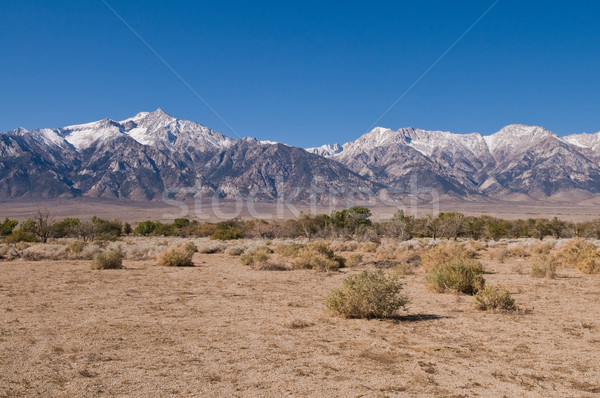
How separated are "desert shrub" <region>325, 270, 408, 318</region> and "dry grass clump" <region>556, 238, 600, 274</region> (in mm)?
12298

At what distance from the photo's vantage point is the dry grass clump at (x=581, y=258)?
1828 centimetres

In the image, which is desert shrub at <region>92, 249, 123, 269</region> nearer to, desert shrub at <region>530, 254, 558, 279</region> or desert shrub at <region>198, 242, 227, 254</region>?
desert shrub at <region>198, 242, 227, 254</region>

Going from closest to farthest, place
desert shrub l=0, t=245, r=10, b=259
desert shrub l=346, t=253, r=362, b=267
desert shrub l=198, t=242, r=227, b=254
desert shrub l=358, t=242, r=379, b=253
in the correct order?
desert shrub l=346, t=253, r=362, b=267
desert shrub l=0, t=245, r=10, b=259
desert shrub l=358, t=242, r=379, b=253
desert shrub l=198, t=242, r=227, b=254

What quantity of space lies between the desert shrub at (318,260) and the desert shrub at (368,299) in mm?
9935

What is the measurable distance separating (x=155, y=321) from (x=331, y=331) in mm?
3954

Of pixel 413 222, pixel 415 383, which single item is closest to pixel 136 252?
pixel 415 383

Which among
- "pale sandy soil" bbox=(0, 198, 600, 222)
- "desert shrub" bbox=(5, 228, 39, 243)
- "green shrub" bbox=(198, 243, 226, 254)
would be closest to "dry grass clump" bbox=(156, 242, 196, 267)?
"green shrub" bbox=(198, 243, 226, 254)

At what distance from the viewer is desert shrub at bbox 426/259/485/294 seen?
→ 1402 centimetres

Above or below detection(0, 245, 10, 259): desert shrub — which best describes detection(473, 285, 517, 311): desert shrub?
above

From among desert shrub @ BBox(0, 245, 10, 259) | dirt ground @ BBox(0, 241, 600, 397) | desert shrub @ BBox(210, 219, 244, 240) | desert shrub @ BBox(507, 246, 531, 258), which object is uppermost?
dirt ground @ BBox(0, 241, 600, 397)

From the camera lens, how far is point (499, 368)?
6.61 m

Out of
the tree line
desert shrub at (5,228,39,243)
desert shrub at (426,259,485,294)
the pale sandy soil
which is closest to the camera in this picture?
desert shrub at (426,259,485,294)

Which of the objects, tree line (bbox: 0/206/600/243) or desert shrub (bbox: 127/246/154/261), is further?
tree line (bbox: 0/206/600/243)

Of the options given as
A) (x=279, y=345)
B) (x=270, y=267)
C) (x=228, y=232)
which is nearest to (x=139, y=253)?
(x=270, y=267)
